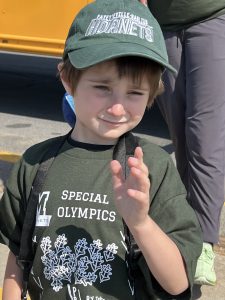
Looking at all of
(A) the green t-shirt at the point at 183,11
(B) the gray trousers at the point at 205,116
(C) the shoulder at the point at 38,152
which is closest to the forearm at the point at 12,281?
(C) the shoulder at the point at 38,152

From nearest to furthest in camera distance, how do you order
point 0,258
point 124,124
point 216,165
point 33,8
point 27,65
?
point 124,124
point 216,165
point 0,258
point 33,8
point 27,65

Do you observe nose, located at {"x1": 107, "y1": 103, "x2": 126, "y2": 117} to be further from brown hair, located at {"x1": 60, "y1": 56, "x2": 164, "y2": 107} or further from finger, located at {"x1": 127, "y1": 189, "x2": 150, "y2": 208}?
finger, located at {"x1": 127, "y1": 189, "x2": 150, "y2": 208}

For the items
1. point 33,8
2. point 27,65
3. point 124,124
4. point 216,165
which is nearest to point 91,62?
point 124,124

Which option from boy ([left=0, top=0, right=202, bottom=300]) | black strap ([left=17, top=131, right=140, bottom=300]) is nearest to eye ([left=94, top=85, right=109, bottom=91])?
boy ([left=0, top=0, right=202, bottom=300])

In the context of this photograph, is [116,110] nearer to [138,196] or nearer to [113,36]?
[113,36]

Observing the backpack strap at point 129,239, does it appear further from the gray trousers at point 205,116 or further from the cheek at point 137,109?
the gray trousers at point 205,116

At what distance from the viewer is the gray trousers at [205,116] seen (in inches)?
127

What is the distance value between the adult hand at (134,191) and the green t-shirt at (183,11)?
1.77 metres

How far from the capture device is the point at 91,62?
175 centimetres

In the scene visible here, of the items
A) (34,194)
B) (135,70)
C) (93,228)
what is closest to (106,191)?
(93,228)

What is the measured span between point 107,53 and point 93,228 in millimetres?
474

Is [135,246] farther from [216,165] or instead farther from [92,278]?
[216,165]

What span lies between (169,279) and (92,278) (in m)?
0.22

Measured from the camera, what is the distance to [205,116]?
322 centimetres
